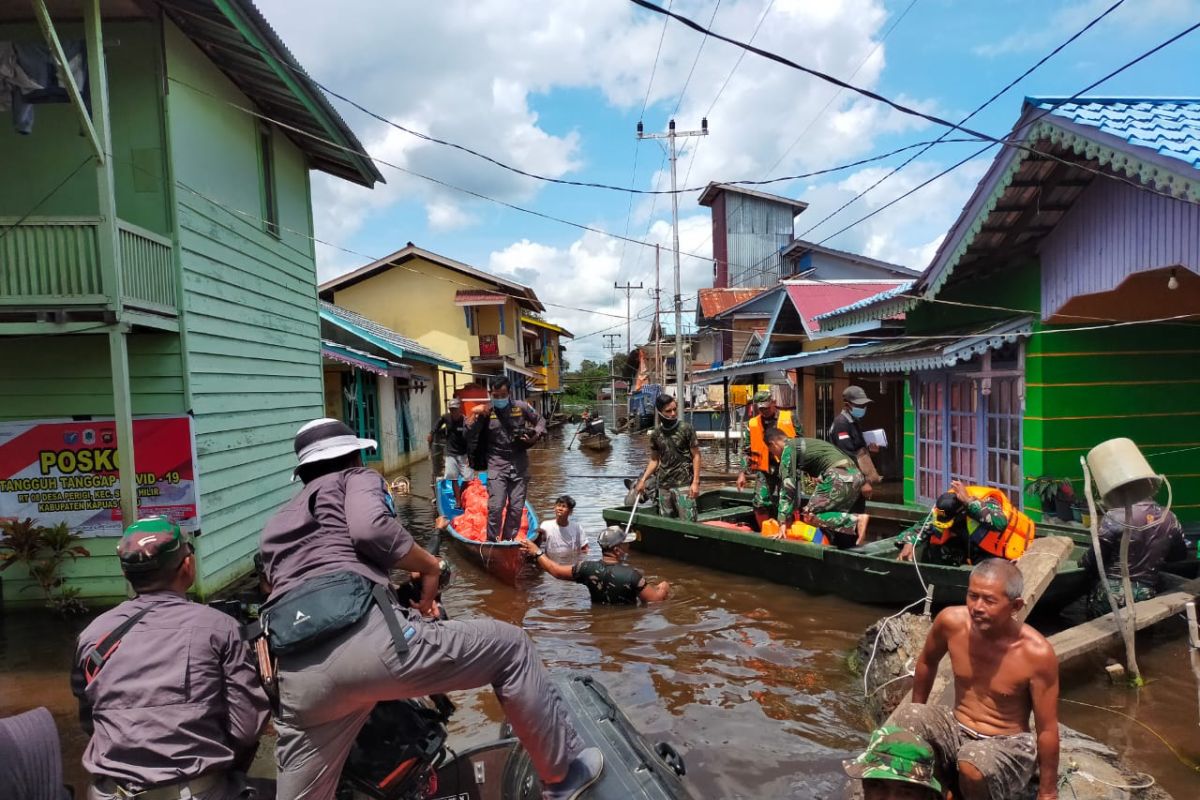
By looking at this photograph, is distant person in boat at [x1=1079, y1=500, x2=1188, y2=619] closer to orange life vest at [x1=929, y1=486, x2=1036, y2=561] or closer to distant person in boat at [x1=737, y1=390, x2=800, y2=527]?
orange life vest at [x1=929, y1=486, x2=1036, y2=561]

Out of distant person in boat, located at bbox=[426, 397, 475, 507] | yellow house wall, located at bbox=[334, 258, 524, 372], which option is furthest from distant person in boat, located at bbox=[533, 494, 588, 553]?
yellow house wall, located at bbox=[334, 258, 524, 372]

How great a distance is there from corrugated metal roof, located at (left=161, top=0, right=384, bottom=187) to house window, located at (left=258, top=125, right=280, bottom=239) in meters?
0.36

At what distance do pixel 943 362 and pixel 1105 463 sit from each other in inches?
178

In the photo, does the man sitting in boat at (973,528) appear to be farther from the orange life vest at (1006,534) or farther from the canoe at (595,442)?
the canoe at (595,442)

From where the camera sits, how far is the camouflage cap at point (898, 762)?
247cm

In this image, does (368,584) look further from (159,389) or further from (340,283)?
(340,283)

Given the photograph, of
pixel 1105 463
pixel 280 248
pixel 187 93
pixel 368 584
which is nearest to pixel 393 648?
pixel 368 584

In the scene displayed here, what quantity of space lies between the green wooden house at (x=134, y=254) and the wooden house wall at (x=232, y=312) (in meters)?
0.03

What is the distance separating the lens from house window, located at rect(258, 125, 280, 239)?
9859mm

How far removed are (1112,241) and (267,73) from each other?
30.0 ft

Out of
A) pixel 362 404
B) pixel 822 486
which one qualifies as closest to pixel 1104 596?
pixel 822 486

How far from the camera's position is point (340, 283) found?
26734mm

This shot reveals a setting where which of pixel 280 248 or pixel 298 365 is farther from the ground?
pixel 280 248

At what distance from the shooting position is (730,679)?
18.2ft
